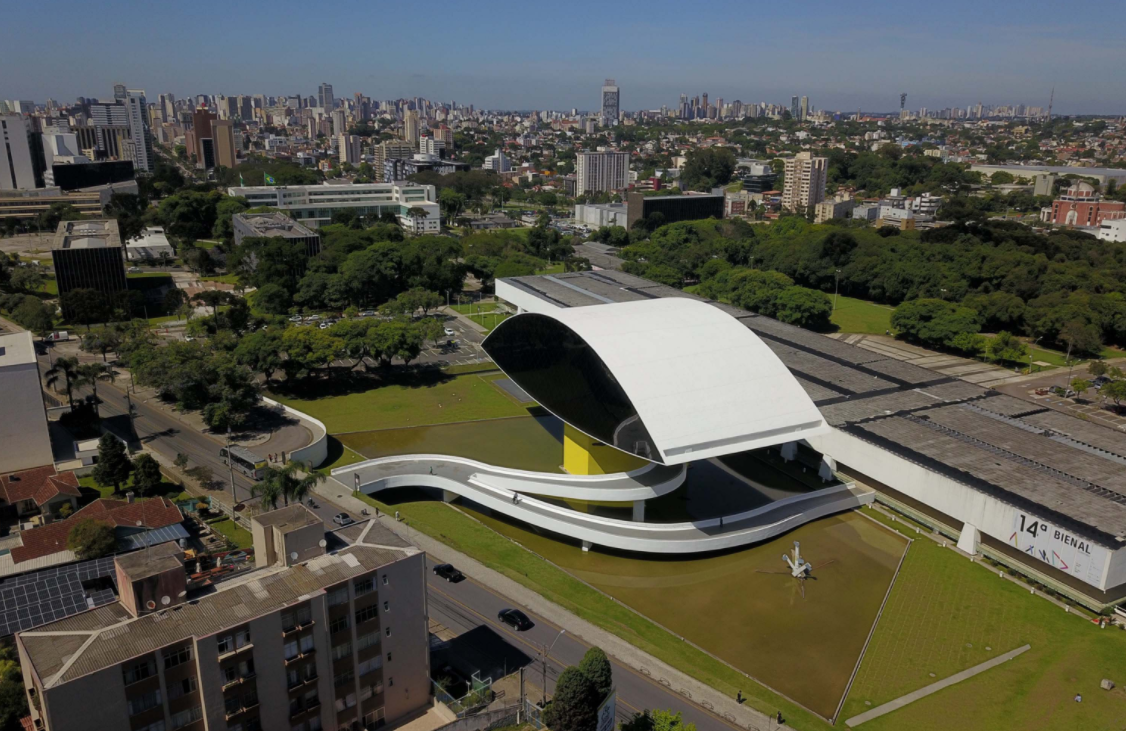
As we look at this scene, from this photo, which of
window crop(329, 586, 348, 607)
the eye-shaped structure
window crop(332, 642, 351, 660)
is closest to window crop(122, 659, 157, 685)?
window crop(329, 586, 348, 607)

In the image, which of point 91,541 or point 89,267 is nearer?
point 91,541

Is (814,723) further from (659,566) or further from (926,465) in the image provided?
(926,465)

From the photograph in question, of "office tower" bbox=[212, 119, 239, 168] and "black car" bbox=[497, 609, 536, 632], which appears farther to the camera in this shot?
"office tower" bbox=[212, 119, 239, 168]

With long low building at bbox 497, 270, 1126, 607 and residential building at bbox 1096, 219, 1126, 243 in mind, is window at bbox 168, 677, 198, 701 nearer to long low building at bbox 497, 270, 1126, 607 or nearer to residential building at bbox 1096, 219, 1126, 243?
long low building at bbox 497, 270, 1126, 607

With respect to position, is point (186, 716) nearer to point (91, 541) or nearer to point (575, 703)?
point (575, 703)

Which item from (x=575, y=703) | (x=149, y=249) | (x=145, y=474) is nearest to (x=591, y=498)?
(x=575, y=703)

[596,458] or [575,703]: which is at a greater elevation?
[596,458]

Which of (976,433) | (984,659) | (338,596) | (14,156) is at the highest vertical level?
(14,156)
